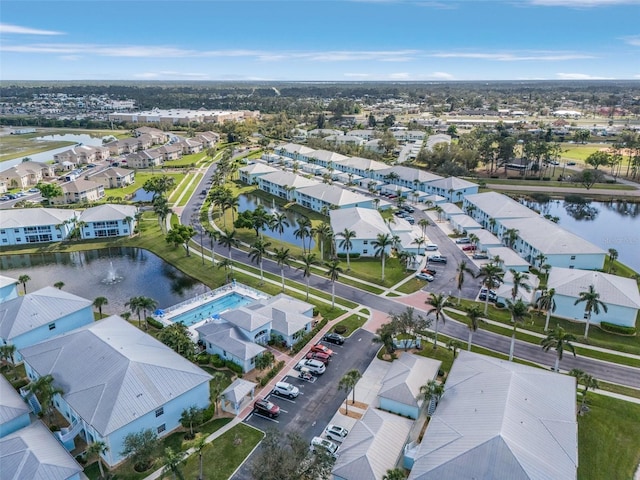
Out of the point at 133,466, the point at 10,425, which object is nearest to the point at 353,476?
the point at 133,466

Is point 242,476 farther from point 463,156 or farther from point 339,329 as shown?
point 463,156

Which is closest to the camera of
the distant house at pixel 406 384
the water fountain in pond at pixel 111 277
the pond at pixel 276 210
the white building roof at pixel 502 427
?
the white building roof at pixel 502 427

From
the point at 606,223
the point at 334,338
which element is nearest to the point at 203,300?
the point at 334,338

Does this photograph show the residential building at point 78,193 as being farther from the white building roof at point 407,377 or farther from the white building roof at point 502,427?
the white building roof at point 502,427

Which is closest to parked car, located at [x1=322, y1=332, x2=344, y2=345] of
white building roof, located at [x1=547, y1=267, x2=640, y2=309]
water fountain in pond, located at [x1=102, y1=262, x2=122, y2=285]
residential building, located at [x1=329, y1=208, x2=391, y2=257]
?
residential building, located at [x1=329, y1=208, x2=391, y2=257]

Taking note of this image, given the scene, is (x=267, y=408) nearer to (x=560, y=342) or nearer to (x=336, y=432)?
(x=336, y=432)

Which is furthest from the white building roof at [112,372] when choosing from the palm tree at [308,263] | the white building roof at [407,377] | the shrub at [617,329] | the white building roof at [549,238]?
the white building roof at [549,238]
